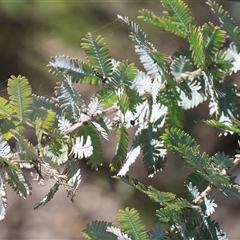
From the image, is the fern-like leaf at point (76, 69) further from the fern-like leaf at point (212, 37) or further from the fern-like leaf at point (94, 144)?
the fern-like leaf at point (212, 37)

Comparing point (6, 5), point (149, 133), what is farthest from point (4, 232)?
point (149, 133)

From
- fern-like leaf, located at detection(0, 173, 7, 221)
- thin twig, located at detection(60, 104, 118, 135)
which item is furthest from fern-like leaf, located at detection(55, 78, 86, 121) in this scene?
fern-like leaf, located at detection(0, 173, 7, 221)

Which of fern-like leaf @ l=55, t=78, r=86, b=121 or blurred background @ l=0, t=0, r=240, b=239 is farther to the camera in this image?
blurred background @ l=0, t=0, r=240, b=239

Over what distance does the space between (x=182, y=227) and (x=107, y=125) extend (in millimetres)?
159

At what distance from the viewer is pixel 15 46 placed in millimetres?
1323

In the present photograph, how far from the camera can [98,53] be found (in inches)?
20.7

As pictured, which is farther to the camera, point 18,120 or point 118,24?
point 118,24

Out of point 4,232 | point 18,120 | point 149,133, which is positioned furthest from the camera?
point 4,232

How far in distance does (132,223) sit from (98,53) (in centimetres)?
22

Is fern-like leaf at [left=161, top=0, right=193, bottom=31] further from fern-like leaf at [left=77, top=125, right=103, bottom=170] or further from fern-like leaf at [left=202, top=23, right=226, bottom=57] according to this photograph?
fern-like leaf at [left=77, top=125, right=103, bottom=170]

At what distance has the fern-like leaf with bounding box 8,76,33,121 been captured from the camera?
1.40 ft

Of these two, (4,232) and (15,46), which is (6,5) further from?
(4,232)

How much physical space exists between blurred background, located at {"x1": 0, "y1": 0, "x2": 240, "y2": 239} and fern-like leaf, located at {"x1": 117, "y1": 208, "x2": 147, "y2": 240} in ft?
2.50

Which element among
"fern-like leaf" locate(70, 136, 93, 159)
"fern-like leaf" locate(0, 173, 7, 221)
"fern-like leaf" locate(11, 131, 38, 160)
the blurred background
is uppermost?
"fern-like leaf" locate(11, 131, 38, 160)
